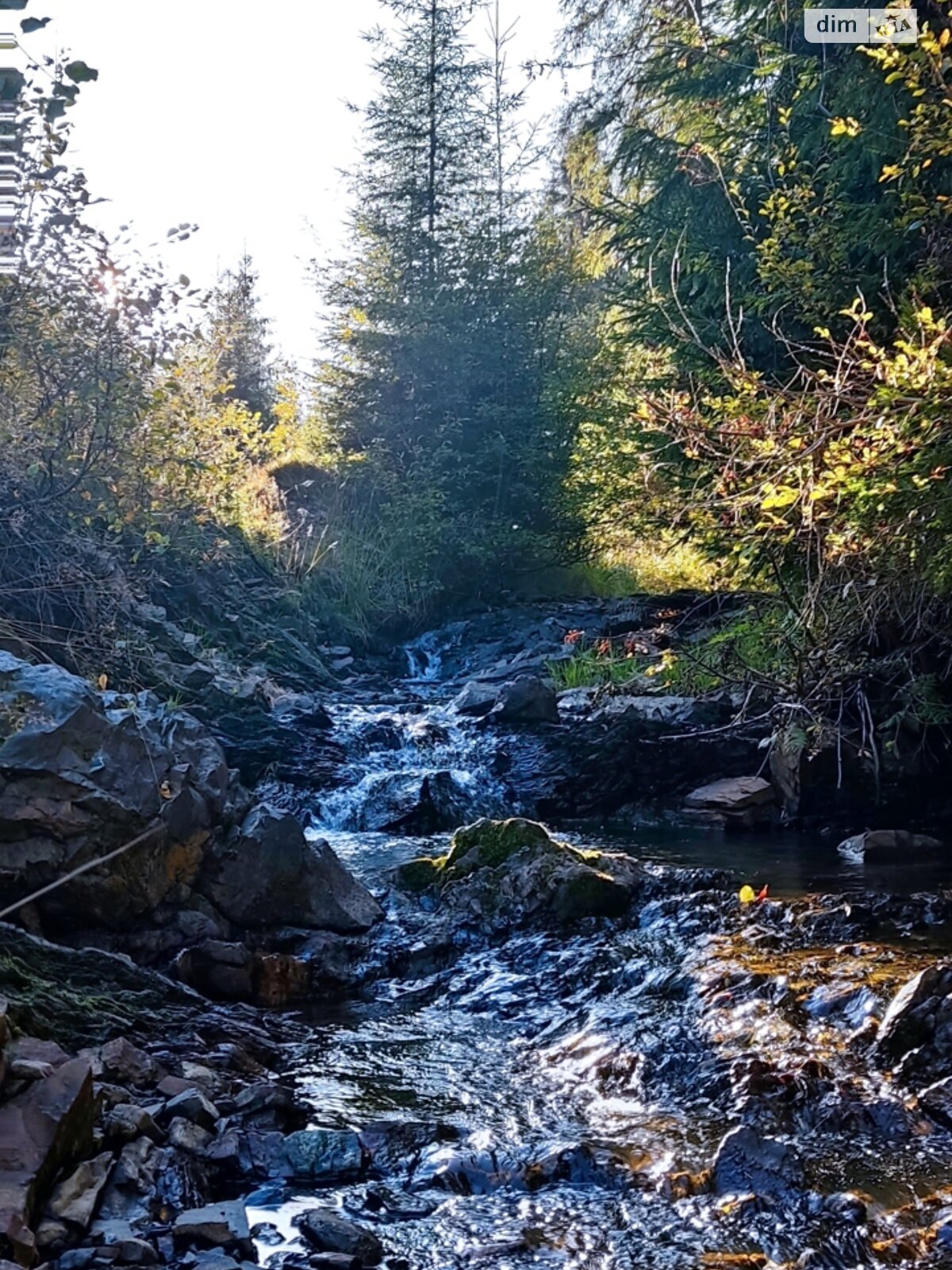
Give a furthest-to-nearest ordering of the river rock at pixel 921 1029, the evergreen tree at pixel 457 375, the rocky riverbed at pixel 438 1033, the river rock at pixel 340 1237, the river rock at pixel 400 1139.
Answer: the evergreen tree at pixel 457 375 < the river rock at pixel 921 1029 < the river rock at pixel 400 1139 < the rocky riverbed at pixel 438 1033 < the river rock at pixel 340 1237

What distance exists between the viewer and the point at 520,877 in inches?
272

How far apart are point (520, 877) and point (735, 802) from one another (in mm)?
3232

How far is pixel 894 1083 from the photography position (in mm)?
4328

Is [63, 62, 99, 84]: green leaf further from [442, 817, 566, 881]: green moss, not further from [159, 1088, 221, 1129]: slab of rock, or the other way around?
[442, 817, 566, 881]: green moss

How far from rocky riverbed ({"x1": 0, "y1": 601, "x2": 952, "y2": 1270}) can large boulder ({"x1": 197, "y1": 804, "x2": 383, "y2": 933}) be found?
2 centimetres

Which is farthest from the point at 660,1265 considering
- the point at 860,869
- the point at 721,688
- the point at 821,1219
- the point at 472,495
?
the point at 472,495

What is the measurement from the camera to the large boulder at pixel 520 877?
22.1 ft

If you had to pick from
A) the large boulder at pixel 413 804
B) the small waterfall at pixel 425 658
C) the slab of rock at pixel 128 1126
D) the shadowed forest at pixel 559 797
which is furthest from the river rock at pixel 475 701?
the slab of rock at pixel 128 1126

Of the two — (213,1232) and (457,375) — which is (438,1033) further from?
(457,375)

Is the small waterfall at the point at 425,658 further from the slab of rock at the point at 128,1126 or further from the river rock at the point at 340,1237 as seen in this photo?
the river rock at the point at 340,1237

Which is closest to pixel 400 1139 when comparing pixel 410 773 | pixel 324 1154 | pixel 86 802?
pixel 324 1154

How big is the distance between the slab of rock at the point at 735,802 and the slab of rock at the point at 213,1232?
681 centimetres

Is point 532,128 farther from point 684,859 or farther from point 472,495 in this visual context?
point 684,859

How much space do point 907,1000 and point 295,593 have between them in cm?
1014
